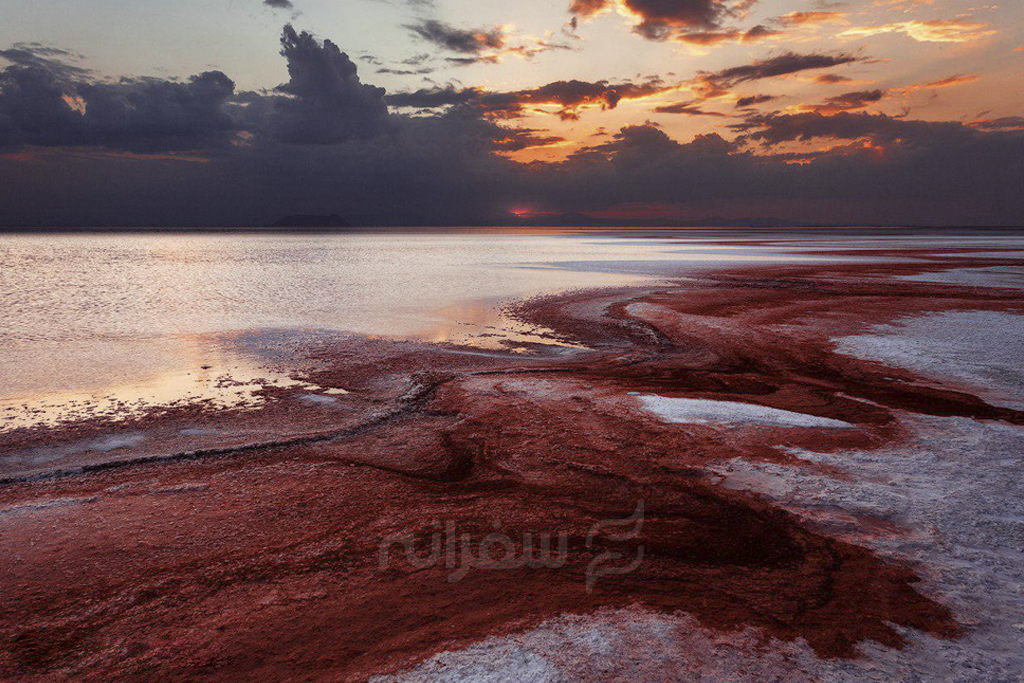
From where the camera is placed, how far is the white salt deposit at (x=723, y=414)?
6344 mm

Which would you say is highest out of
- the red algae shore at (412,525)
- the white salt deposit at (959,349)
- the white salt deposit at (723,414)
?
the white salt deposit at (959,349)

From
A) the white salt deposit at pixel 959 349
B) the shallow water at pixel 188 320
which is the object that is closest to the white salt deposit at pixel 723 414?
the white salt deposit at pixel 959 349

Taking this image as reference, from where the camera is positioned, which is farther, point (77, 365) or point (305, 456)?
point (77, 365)

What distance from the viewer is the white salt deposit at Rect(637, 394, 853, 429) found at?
250 inches

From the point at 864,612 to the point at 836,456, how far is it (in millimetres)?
2470

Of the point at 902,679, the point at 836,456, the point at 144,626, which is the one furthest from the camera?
the point at 836,456

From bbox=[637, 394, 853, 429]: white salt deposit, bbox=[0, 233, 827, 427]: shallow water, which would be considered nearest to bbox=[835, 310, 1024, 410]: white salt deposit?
bbox=[637, 394, 853, 429]: white salt deposit

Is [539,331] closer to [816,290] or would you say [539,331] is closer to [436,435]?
[436,435]

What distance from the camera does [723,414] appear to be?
6.62 m

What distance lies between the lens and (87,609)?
10.8 feet

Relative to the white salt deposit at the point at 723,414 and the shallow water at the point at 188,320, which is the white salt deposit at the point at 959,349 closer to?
the white salt deposit at the point at 723,414

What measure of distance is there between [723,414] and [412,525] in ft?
13.4

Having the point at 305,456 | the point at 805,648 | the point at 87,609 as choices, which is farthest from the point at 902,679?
the point at 305,456

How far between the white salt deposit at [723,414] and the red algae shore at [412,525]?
0.60 feet
